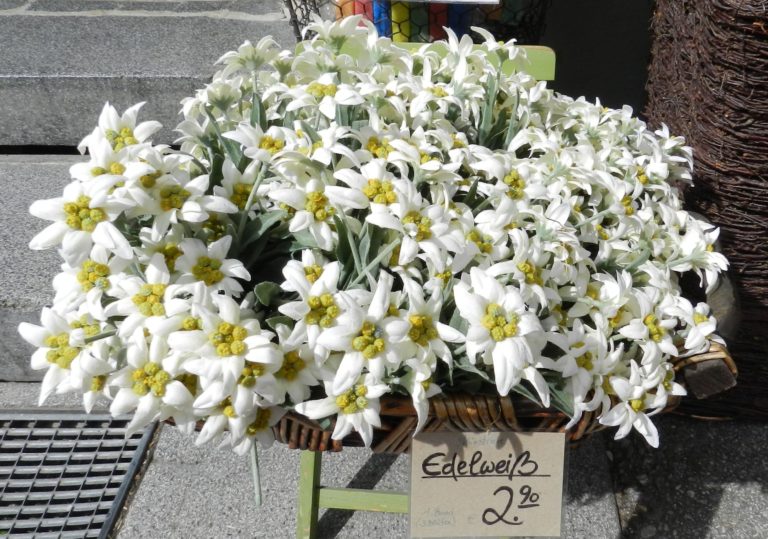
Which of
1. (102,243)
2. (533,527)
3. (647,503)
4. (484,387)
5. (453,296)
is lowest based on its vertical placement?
(647,503)

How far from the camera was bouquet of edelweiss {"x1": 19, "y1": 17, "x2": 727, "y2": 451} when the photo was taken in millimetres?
690

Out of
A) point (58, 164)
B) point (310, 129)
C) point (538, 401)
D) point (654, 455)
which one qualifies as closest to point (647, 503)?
point (654, 455)

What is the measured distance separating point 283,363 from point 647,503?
1.16 metres

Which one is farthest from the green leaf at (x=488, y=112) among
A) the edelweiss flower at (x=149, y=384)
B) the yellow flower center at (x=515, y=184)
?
the edelweiss flower at (x=149, y=384)

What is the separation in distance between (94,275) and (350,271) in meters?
0.29

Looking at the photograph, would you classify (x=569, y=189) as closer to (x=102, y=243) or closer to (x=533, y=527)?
(x=533, y=527)

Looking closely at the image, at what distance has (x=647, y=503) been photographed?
1.52 meters

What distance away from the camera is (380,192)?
2.50 ft

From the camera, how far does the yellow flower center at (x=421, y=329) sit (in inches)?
28.1

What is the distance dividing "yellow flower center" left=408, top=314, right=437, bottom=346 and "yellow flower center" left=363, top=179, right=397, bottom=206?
0.45 ft

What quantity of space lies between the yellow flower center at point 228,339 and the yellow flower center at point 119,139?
26cm

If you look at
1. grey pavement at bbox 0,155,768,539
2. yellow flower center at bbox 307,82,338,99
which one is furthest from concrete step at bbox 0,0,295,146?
yellow flower center at bbox 307,82,338,99

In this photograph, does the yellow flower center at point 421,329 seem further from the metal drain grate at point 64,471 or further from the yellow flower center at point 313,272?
the metal drain grate at point 64,471

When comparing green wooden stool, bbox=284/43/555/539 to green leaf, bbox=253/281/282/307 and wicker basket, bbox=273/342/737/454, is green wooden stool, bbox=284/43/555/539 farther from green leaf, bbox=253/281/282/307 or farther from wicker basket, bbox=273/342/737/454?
green leaf, bbox=253/281/282/307
